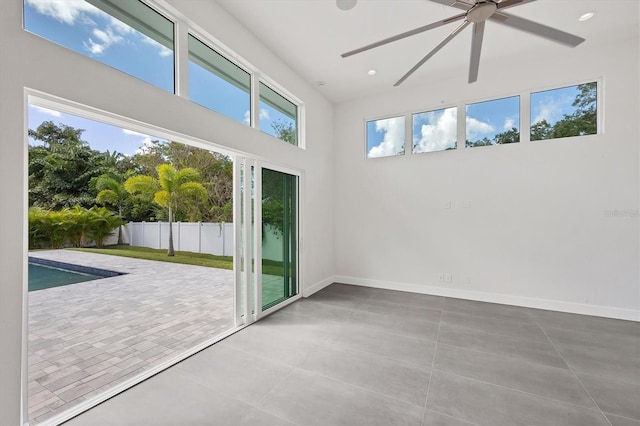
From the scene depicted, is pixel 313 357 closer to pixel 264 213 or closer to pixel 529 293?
pixel 264 213

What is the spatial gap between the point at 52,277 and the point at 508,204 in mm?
10033

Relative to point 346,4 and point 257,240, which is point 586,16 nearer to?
point 346,4

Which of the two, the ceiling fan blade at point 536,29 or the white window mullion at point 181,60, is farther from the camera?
the white window mullion at point 181,60

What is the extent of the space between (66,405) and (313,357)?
190 cm

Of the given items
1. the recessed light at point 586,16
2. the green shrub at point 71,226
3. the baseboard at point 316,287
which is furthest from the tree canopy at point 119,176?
the recessed light at point 586,16

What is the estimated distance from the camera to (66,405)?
1994 millimetres

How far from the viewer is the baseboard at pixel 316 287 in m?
4.60

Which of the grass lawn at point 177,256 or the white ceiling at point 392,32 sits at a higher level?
the white ceiling at point 392,32

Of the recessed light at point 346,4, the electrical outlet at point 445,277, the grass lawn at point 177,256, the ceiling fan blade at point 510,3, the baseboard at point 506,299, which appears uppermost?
the recessed light at point 346,4

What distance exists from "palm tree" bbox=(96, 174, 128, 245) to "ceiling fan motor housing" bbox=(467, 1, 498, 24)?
1169 centimetres

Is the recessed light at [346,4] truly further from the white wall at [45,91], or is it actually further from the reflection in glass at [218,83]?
the reflection in glass at [218,83]

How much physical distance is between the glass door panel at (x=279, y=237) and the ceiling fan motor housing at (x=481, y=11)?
2716mm

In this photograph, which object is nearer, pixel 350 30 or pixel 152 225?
pixel 350 30

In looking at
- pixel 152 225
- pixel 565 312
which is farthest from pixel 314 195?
pixel 152 225
